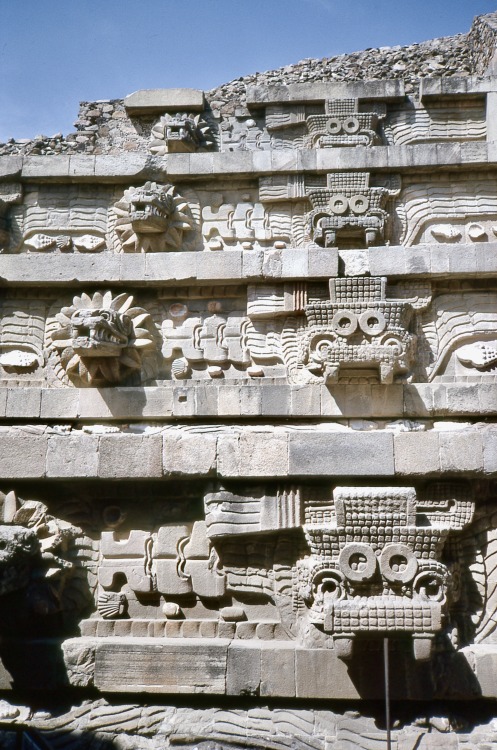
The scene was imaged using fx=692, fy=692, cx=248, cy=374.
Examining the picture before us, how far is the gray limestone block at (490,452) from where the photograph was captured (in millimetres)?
Result: 6406

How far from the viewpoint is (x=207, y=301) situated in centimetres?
779

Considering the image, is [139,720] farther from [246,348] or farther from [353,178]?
[353,178]

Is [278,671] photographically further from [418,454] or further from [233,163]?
[233,163]

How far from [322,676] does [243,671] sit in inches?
28.1

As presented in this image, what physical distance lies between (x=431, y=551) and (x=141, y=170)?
17.4 feet

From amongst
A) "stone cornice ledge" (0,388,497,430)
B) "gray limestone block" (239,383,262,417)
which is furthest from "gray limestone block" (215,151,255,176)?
"gray limestone block" (239,383,262,417)

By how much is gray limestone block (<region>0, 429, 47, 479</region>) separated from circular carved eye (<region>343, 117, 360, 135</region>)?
16.1 feet

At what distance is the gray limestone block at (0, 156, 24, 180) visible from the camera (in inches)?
324

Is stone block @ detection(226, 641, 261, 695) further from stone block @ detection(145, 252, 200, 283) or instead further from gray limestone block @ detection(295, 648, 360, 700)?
stone block @ detection(145, 252, 200, 283)

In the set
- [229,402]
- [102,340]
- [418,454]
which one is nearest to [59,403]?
[102,340]

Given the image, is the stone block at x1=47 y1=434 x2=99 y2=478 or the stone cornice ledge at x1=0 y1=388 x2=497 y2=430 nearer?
the stone block at x1=47 y1=434 x2=99 y2=478

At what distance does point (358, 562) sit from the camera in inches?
237

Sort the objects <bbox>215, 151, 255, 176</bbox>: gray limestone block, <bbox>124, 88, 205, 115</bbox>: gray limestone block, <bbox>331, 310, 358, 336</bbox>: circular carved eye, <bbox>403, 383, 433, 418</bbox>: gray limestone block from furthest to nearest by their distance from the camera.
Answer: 1. <bbox>124, 88, 205, 115</bbox>: gray limestone block
2. <bbox>215, 151, 255, 176</bbox>: gray limestone block
3. <bbox>403, 383, 433, 418</bbox>: gray limestone block
4. <bbox>331, 310, 358, 336</bbox>: circular carved eye

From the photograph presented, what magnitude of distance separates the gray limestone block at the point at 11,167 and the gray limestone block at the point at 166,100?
148 cm
